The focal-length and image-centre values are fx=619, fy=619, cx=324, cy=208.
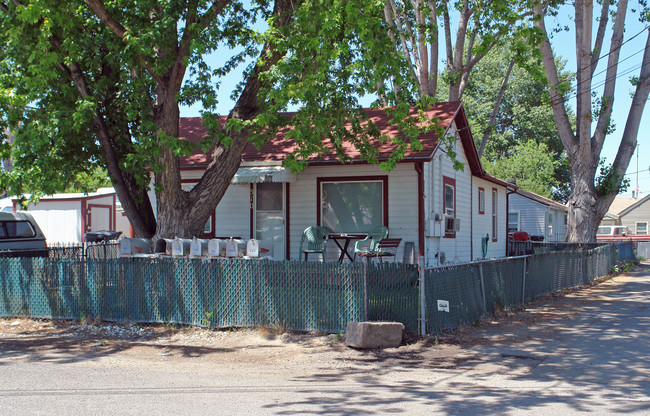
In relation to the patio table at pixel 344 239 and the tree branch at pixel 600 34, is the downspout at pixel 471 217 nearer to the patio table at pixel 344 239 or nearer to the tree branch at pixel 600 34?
the patio table at pixel 344 239

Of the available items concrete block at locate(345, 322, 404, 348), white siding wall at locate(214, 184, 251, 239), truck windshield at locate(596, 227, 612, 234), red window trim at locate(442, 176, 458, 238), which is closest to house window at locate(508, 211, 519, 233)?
truck windshield at locate(596, 227, 612, 234)

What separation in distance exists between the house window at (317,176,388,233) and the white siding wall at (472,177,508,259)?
5767 mm

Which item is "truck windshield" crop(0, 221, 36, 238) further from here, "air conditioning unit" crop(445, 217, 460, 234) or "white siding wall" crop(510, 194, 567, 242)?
"white siding wall" crop(510, 194, 567, 242)

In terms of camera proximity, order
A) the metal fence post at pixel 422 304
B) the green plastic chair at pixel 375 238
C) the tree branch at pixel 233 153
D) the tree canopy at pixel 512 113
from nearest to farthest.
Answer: the metal fence post at pixel 422 304
the tree branch at pixel 233 153
the green plastic chair at pixel 375 238
the tree canopy at pixel 512 113

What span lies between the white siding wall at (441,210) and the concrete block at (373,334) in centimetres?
575

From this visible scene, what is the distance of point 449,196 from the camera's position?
16.9 meters

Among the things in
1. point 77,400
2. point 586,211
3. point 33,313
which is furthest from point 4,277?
point 586,211

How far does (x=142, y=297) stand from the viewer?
10.6 metres

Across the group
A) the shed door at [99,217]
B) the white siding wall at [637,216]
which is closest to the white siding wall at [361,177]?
the shed door at [99,217]

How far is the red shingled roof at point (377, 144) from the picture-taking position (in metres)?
14.2

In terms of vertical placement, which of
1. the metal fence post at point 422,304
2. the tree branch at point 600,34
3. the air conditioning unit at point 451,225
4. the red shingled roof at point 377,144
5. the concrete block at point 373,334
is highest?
the tree branch at point 600,34

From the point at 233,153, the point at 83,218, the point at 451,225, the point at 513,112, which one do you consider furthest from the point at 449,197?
the point at 513,112

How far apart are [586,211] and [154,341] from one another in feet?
58.2

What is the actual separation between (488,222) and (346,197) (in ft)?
26.7
